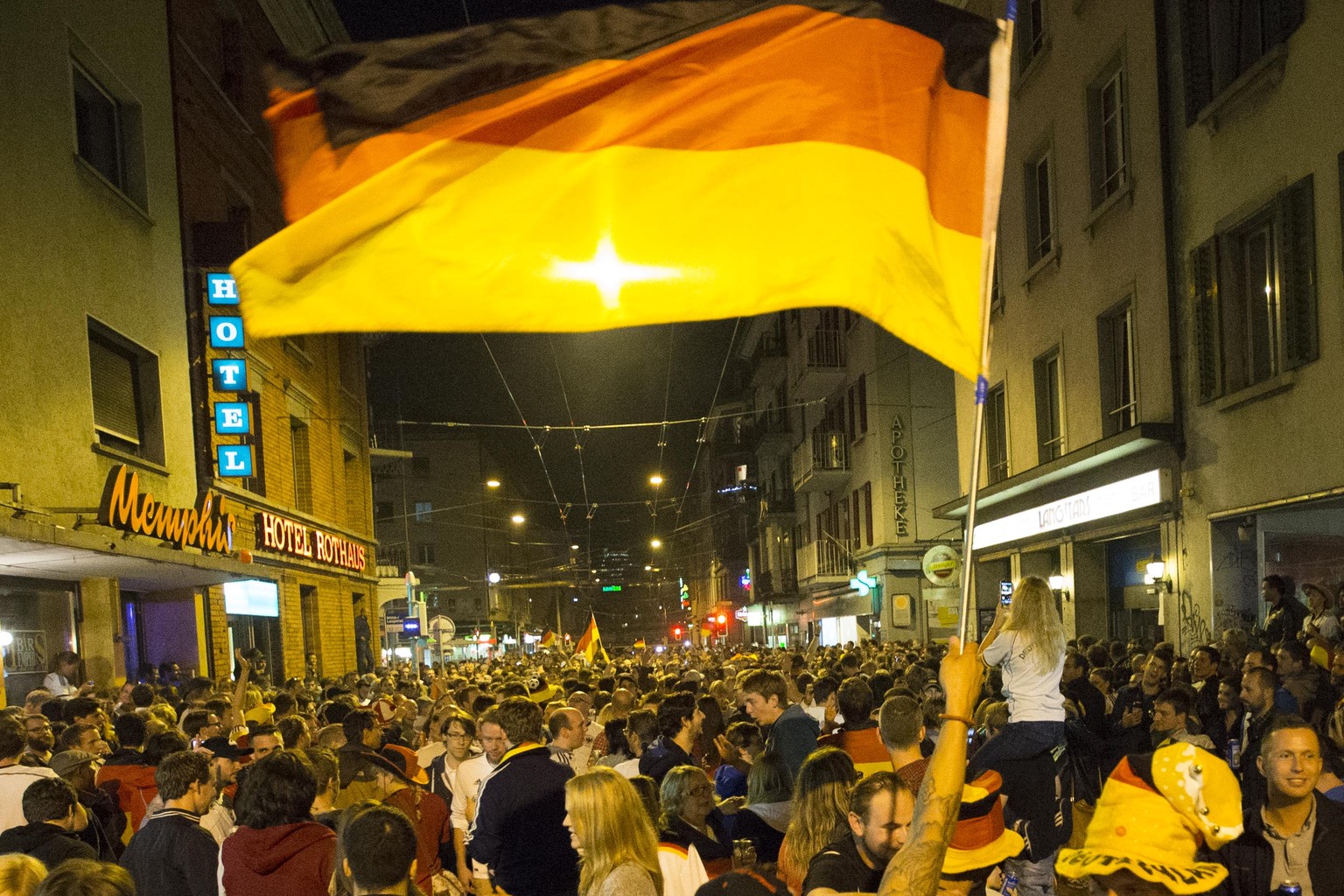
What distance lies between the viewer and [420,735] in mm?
12969

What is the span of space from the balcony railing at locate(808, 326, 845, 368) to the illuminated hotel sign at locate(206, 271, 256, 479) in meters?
21.0

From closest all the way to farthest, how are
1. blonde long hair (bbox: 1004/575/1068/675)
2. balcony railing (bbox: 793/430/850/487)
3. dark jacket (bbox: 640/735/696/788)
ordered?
blonde long hair (bbox: 1004/575/1068/675) < dark jacket (bbox: 640/735/696/788) < balcony railing (bbox: 793/430/850/487)

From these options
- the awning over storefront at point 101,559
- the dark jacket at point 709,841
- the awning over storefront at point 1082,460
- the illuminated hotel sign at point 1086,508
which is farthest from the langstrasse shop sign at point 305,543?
the dark jacket at point 709,841

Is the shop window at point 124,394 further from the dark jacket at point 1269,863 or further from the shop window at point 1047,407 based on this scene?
the dark jacket at point 1269,863

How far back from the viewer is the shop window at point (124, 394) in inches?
687

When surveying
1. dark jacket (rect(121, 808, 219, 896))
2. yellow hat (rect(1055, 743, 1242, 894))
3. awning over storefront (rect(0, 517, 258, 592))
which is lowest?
dark jacket (rect(121, 808, 219, 896))

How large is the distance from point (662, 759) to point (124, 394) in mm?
12932

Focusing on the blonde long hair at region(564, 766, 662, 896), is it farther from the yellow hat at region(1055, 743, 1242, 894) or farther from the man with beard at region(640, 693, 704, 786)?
the man with beard at region(640, 693, 704, 786)

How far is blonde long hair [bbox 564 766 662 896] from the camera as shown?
4879mm

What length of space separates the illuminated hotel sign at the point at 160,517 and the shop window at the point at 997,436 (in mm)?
12926

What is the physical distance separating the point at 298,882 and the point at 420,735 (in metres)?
7.57

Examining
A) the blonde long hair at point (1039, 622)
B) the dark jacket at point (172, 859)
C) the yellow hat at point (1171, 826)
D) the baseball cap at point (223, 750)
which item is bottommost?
the dark jacket at point (172, 859)

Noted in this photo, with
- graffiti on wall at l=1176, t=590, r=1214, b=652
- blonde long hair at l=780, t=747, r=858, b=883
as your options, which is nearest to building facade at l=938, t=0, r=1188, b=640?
graffiti on wall at l=1176, t=590, r=1214, b=652

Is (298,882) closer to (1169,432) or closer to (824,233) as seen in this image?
(824,233)
